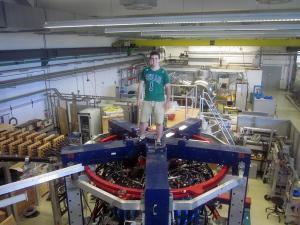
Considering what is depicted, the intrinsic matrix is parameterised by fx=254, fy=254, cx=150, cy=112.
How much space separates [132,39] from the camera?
11922 mm

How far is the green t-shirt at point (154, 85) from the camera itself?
2.41 meters

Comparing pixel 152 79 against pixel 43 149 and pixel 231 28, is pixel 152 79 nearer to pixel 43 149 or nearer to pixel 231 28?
pixel 43 149

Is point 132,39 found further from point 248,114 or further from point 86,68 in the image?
point 248,114

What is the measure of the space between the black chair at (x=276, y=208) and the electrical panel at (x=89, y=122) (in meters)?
4.84

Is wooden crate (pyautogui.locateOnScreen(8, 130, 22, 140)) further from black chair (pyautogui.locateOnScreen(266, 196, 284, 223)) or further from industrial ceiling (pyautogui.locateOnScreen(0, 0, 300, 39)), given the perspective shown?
black chair (pyautogui.locateOnScreen(266, 196, 284, 223))

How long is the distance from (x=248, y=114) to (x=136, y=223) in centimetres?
744

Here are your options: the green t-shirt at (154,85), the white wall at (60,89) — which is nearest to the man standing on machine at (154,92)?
the green t-shirt at (154,85)

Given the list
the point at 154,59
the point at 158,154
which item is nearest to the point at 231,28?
the point at 154,59

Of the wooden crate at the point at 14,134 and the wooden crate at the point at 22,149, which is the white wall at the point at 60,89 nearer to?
the wooden crate at the point at 14,134

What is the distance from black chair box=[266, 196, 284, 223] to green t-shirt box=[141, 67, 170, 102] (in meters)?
4.57

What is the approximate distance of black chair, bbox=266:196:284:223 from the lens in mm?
5509

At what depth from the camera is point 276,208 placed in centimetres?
559

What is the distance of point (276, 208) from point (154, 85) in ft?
15.9

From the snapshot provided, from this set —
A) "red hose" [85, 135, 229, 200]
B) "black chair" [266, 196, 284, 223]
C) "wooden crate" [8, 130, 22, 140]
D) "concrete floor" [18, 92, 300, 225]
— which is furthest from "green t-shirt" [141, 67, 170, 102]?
"black chair" [266, 196, 284, 223]
